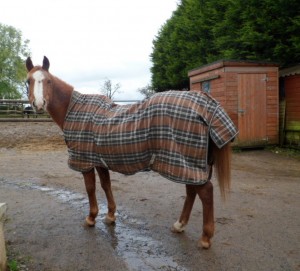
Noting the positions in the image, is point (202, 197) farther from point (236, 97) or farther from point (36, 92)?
point (236, 97)

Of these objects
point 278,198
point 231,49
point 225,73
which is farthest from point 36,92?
point 231,49

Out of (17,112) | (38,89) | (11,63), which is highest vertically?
(11,63)

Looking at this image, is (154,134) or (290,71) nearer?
(154,134)

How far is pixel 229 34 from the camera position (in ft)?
38.6

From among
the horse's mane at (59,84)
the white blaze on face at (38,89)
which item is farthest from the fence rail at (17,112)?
the white blaze on face at (38,89)

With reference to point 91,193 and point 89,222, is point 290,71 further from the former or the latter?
point 89,222

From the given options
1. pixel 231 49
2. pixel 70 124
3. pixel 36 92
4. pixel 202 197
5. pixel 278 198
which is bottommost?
pixel 278 198

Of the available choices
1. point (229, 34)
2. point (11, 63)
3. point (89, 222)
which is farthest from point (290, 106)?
point (11, 63)

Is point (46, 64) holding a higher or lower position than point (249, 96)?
higher

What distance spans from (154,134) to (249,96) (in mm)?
6963

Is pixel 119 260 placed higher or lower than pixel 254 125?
lower

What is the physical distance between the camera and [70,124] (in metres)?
3.67

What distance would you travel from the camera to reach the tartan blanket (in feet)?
9.95

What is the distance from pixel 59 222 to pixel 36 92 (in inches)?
63.9
